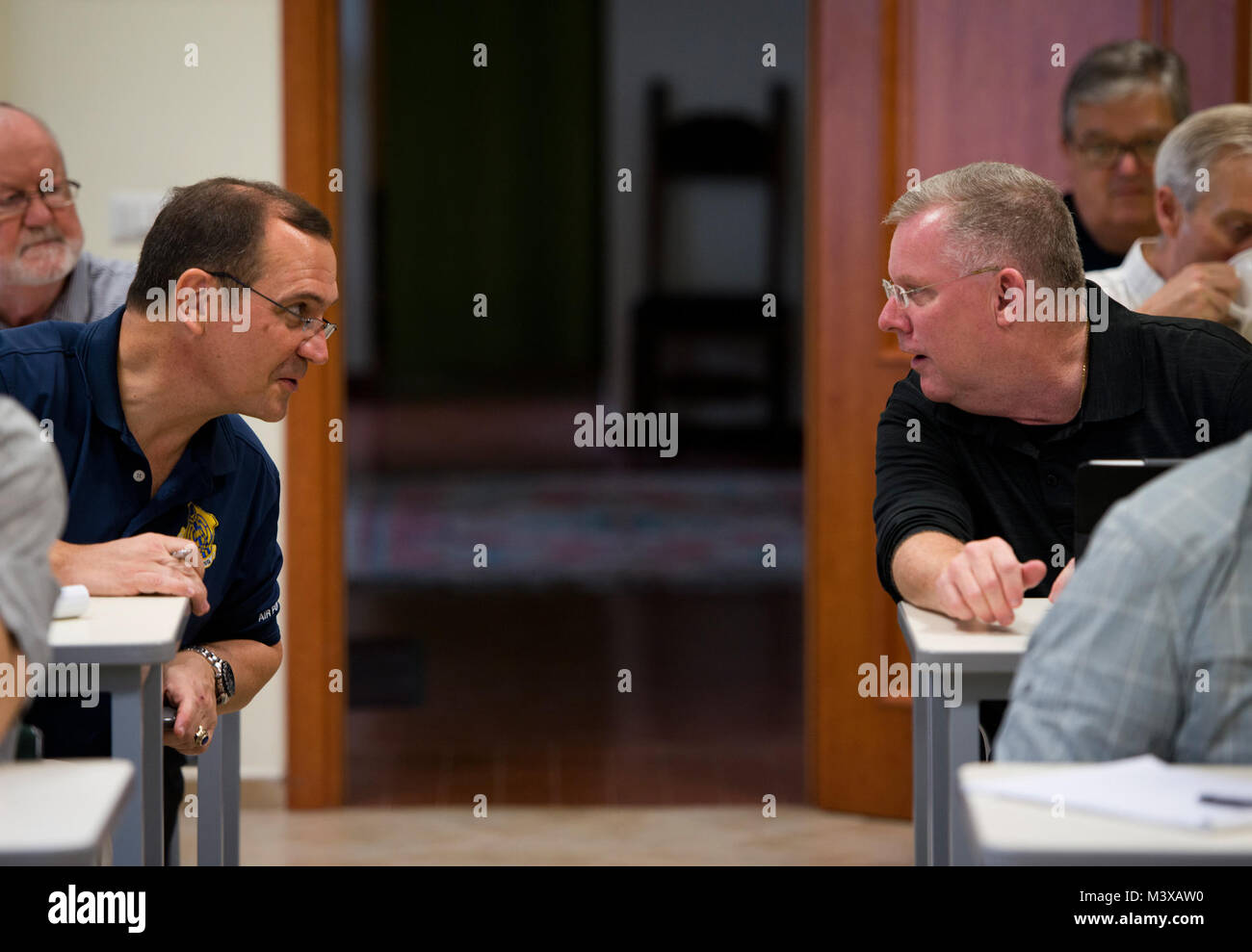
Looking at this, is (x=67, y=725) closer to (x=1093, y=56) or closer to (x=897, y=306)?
(x=897, y=306)

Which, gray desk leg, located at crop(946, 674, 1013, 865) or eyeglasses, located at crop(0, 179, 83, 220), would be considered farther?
eyeglasses, located at crop(0, 179, 83, 220)

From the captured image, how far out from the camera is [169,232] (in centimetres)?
241

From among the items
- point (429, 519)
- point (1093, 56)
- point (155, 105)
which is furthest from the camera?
point (429, 519)

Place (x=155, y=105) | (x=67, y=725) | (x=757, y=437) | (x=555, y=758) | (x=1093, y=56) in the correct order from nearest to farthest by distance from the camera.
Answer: (x=67, y=725), (x=1093, y=56), (x=155, y=105), (x=555, y=758), (x=757, y=437)

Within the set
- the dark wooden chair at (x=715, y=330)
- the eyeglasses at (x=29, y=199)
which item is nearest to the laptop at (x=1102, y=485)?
the eyeglasses at (x=29, y=199)

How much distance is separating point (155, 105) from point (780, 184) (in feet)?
23.6

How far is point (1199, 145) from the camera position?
2.94 m

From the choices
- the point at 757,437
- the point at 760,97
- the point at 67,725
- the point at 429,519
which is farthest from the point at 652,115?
the point at 67,725

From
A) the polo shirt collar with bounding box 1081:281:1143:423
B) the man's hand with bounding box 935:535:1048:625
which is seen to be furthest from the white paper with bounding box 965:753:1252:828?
the polo shirt collar with bounding box 1081:281:1143:423

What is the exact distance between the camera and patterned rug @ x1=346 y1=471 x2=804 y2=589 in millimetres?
6938

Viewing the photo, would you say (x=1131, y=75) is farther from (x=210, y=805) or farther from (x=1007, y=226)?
(x=210, y=805)

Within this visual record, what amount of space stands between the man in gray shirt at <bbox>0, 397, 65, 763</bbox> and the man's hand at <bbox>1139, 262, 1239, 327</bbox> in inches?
81.5

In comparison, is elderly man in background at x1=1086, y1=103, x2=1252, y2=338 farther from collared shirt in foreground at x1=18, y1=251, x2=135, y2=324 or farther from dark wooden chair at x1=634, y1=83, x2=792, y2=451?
dark wooden chair at x1=634, y1=83, x2=792, y2=451

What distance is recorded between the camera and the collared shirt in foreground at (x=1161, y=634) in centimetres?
138
